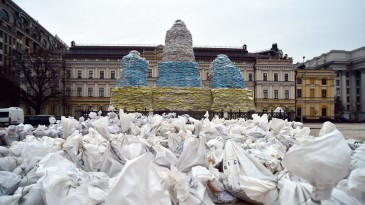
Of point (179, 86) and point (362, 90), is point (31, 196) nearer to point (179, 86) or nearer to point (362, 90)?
point (179, 86)

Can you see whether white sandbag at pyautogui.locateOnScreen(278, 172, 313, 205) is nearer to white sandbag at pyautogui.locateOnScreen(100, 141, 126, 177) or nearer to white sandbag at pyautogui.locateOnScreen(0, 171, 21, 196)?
white sandbag at pyautogui.locateOnScreen(100, 141, 126, 177)

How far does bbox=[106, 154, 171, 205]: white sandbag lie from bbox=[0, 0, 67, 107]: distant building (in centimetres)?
3908

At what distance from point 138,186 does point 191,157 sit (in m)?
1.94

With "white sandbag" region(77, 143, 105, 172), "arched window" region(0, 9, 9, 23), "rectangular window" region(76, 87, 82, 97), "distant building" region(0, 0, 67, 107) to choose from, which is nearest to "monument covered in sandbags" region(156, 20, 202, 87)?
"white sandbag" region(77, 143, 105, 172)

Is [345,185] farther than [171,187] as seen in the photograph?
No

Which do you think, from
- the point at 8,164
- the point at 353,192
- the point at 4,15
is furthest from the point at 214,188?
the point at 4,15

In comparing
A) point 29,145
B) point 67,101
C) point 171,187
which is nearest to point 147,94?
point 29,145

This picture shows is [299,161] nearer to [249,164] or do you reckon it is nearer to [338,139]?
[338,139]

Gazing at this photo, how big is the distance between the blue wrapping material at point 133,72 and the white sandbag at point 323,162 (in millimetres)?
20776

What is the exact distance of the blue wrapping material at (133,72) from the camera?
2300cm

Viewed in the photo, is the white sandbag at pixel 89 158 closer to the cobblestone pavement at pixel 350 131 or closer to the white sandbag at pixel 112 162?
the white sandbag at pixel 112 162

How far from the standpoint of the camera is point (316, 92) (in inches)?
2140

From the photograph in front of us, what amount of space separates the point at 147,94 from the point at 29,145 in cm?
1712

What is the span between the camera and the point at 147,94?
22.2 meters
